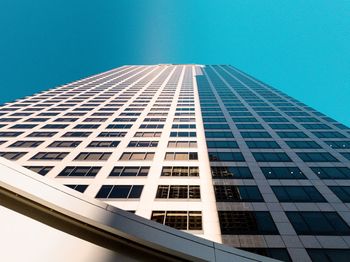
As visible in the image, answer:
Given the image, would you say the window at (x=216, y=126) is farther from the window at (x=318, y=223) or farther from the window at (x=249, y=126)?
the window at (x=318, y=223)

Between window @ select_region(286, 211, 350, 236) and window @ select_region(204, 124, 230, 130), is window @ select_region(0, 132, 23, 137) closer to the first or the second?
window @ select_region(204, 124, 230, 130)

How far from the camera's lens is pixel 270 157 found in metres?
27.6

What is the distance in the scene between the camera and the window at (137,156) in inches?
1065

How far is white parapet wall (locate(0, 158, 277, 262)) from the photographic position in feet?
13.9

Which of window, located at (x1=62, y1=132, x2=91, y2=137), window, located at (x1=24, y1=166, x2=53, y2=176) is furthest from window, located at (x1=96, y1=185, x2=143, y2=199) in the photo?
window, located at (x1=62, y1=132, x2=91, y2=137)

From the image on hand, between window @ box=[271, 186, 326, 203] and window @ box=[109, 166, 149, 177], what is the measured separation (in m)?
13.2

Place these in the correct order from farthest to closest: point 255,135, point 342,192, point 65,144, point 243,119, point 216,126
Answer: point 243,119 < point 216,126 < point 255,135 < point 65,144 < point 342,192

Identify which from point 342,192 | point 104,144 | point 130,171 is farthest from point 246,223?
point 104,144

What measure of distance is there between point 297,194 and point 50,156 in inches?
1086

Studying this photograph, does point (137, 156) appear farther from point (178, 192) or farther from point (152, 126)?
point (152, 126)

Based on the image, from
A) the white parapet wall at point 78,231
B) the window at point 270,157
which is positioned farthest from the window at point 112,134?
the white parapet wall at point 78,231

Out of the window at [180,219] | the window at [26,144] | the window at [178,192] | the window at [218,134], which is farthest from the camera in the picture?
the window at [218,134]

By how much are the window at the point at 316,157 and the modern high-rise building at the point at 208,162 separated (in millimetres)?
122

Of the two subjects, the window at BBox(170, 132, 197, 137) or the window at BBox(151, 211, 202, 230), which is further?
the window at BBox(170, 132, 197, 137)
